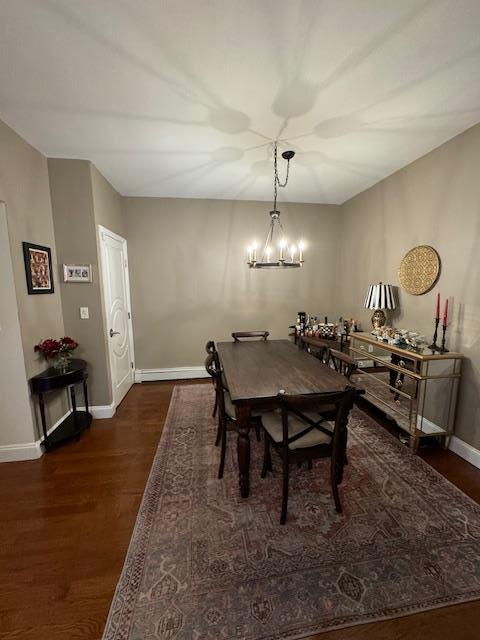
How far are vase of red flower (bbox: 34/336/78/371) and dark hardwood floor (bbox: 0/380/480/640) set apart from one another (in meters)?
0.79

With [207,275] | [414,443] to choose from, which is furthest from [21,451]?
[414,443]

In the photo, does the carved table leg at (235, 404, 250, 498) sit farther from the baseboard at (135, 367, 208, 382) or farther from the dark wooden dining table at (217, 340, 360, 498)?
the baseboard at (135, 367, 208, 382)

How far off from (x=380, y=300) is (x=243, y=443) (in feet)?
7.39

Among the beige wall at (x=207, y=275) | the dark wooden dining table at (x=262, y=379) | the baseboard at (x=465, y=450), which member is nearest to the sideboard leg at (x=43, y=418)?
the dark wooden dining table at (x=262, y=379)

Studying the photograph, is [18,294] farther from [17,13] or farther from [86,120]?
[17,13]

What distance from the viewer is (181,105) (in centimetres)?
184

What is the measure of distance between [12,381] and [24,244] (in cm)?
115

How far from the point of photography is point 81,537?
159cm

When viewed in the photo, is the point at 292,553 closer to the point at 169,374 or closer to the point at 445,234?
the point at 445,234

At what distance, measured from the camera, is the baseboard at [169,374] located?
4.06m

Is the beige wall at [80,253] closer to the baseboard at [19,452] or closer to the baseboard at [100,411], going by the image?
the baseboard at [100,411]

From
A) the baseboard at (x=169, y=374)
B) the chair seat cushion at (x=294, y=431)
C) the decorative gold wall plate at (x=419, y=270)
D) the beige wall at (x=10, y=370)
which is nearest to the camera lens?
the chair seat cushion at (x=294, y=431)

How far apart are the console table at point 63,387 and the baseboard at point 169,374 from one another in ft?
3.98

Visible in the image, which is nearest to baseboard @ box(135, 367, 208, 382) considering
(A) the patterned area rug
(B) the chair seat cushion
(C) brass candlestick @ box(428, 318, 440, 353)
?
(A) the patterned area rug
